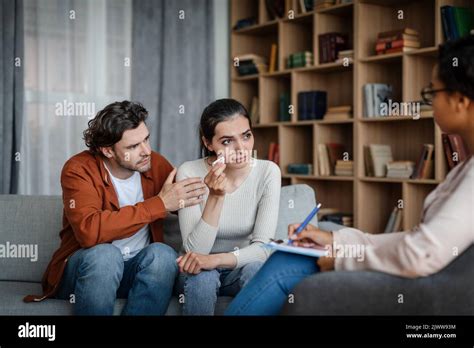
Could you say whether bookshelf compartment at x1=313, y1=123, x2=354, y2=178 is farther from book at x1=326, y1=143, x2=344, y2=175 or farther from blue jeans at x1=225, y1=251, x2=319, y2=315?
blue jeans at x1=225, y1=251, x2=319, y2=315

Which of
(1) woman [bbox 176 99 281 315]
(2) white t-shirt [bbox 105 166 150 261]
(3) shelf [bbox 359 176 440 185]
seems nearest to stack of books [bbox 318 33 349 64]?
(3) shelf [bbox 359 176 440 185]

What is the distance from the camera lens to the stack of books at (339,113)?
396 centimetres

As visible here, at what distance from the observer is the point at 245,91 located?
4.79 meters

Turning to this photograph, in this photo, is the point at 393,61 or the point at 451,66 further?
the point at 393,61

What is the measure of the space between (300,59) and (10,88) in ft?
5.87

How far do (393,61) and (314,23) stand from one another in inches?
23.4

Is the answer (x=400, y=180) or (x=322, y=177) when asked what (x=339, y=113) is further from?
(x=400, y=180)

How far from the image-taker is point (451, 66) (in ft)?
4.74

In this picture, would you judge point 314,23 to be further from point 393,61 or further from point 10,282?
point 10,282

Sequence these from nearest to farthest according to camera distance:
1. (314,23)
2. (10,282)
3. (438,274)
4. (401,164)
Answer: (438,274) → (10,282) → (401,164) → (314,23)

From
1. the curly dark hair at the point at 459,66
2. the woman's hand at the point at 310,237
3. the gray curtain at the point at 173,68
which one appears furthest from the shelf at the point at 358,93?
the curly dark hair at the point at 459,66

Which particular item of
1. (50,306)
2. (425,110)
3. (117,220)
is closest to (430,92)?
(117,220)

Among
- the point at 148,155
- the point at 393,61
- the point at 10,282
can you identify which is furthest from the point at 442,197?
the point at 393,61
